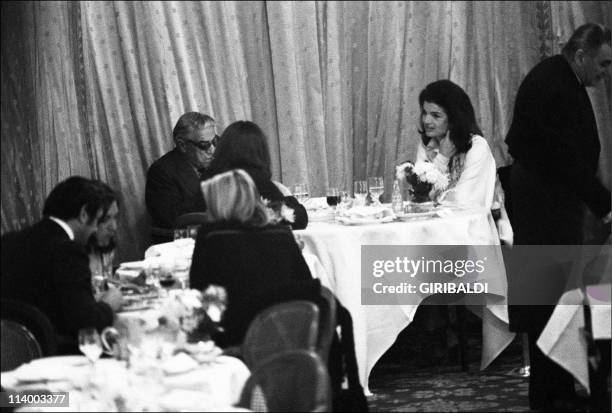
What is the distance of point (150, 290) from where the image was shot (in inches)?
184

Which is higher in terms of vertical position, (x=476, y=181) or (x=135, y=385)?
(x=476, y=181)

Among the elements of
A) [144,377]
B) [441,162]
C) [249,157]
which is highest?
[249,157]

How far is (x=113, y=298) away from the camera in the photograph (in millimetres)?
4336

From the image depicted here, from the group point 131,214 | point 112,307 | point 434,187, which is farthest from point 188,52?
point 112,307

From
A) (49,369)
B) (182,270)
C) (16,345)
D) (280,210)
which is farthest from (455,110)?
(49,369)

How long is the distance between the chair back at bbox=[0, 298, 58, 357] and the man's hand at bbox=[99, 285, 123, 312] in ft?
1.19

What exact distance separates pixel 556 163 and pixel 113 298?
217 centimetres

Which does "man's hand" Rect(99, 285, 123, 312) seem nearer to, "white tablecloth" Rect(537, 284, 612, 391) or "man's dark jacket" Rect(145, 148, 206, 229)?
"white tablecloth" Rect(537, 284, 612, 391)

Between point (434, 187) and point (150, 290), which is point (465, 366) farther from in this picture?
point (150, 290)

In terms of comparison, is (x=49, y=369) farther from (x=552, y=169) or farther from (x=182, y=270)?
(x=552, y=169)

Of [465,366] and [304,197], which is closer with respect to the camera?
[465,366]

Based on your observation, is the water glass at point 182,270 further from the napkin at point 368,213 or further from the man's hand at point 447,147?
the man's hand at point 447,147

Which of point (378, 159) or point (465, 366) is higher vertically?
point (378, 159)

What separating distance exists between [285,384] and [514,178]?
2627mm
